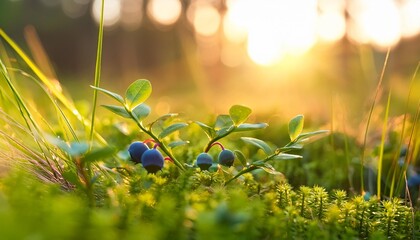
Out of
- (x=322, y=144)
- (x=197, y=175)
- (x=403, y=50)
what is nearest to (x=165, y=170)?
(x=197, y=175)

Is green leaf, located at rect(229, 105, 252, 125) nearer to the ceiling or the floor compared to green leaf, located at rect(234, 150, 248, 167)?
nearer to the ceiling

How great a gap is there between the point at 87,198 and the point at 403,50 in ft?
32.2

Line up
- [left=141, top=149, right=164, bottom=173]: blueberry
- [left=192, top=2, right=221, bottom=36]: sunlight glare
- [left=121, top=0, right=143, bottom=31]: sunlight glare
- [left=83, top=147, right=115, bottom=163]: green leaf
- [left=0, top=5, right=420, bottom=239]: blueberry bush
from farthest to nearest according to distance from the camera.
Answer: [left=121, top=0, right=143, bottom=31]: sunlight glare < [left=192, top=2, right=221, bottom=36]: sunlight glare < [left=141, top=149, right=164, bottom=173]: blueberry < [left=83, top=147, right=115, bottom=163]: green leaf < [left=0, top=5, right=420, bottom=239]: blueberry bush

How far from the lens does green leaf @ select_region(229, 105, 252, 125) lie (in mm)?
1041

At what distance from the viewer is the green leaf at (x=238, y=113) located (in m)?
1.04

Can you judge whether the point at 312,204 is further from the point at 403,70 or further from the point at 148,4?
the point at 148,4

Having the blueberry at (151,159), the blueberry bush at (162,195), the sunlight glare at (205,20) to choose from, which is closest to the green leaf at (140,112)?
the blueberry bush at (162,195)

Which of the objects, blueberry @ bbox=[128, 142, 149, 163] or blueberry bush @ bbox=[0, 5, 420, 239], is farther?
blueberry @ bbox=[128, 142, 149, 163]

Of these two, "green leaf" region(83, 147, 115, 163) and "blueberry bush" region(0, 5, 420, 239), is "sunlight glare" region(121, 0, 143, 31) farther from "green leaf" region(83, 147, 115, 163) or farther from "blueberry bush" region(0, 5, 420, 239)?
"green leaf" region(83, 147, 115, 163)

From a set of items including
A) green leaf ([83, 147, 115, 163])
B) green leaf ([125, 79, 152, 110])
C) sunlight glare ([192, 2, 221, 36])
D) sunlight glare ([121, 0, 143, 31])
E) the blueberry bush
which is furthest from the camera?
sunlight glare ([121, 0, 143, 31])

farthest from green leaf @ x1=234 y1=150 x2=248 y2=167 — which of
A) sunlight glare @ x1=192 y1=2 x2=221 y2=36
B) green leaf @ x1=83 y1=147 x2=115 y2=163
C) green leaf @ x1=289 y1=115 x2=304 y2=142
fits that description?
sunlight glare @ x1=192 y1=2 x2=221 y2=36

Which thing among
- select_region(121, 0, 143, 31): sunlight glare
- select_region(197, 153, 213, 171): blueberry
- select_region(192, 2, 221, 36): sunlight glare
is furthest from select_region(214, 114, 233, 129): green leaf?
select_region(121, 0, 143, 31): sunlight glare

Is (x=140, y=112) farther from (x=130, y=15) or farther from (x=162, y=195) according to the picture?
(x=130, y=15)

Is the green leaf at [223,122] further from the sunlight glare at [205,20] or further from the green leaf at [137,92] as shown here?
the sunlight glare at [205,20]
